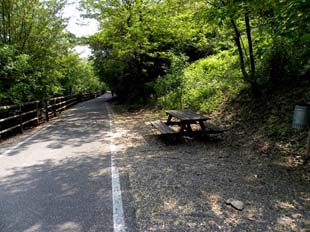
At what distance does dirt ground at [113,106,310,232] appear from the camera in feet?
11.4

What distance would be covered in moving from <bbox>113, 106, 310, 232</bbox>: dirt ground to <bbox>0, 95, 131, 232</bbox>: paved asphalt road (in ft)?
1.50

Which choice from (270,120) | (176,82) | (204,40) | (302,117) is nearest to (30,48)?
(176,82)

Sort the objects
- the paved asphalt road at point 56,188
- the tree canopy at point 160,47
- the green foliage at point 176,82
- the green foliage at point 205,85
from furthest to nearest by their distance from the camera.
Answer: the green foliage at point 176,82
the green foliage at point 205,85
the tree canopy at point 160,47
the paved asphalt road at point 56,188

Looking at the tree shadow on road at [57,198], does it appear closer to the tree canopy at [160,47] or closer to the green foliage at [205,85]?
the tree canopy at [160,47]

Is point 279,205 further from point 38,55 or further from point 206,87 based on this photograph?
point 38,55

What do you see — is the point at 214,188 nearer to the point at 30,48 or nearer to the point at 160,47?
the point at 30,48

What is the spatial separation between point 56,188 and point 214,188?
2441 mm

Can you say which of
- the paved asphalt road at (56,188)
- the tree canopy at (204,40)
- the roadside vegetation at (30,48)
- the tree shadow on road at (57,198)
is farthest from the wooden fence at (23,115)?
the tree canopy at (204,40)

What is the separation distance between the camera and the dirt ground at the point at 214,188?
3.47 metres

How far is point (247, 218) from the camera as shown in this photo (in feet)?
11.6

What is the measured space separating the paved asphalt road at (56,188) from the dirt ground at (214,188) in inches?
18.0

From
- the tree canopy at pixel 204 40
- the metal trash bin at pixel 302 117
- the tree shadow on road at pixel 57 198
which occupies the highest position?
the tree canopy at pixel 204 40

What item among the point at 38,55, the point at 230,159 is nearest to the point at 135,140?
the point at 230,159

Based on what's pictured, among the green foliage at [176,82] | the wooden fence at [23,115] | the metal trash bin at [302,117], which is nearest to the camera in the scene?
the metal trash bin at [302,117]
